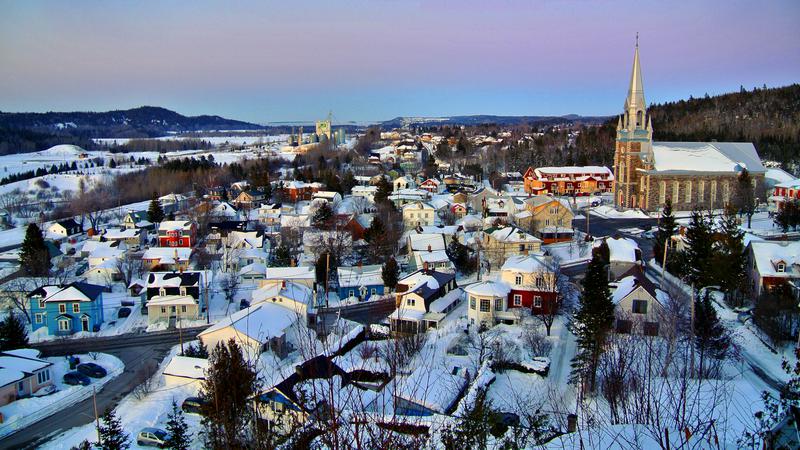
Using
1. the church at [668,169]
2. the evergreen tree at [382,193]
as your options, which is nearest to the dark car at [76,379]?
the evergreen tree at [382,193]

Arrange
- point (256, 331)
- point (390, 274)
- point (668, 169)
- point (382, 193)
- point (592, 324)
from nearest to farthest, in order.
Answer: point (592, 324)
point (256, 331)
point (390, 274)
point (668, 169)
point (382, 193)

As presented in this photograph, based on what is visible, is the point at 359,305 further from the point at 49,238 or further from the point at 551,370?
the point at 49,238

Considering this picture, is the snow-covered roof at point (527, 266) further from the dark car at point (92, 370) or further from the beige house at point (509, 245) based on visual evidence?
the dark car at point (92, 370)

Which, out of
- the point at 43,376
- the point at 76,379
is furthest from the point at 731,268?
the point at 43,376

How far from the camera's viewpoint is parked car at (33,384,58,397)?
40.8ft

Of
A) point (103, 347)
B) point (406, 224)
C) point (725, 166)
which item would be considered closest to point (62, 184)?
point (406, 224)

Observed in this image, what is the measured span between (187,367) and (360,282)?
6.89 m

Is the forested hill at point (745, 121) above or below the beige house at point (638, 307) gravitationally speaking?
above

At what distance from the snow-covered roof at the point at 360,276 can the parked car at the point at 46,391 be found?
790 centimetres

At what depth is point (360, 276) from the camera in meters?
18.7

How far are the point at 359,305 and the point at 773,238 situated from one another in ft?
51.3

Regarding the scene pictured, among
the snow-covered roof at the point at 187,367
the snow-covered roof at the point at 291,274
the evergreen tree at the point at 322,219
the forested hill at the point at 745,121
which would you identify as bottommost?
the snow-covered roof at the point at 187,367

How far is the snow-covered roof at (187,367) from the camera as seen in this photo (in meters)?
12.1

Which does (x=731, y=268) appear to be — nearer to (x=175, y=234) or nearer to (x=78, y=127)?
(x=175, y=234)
